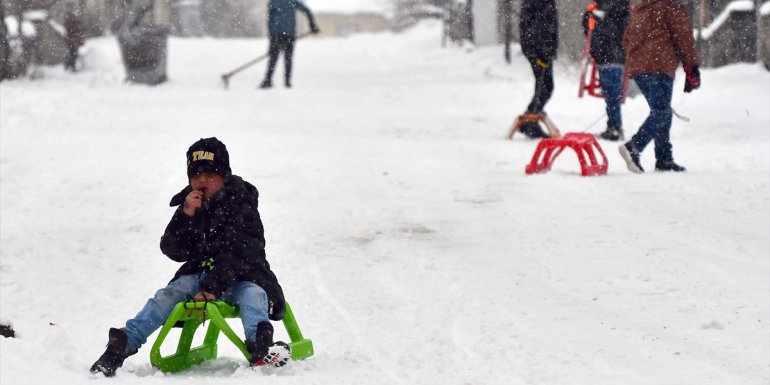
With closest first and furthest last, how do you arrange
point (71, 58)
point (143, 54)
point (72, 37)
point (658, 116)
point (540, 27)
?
1. point (658, 116)
2. point (540, 27)
3. point (143, 54)
4. point (71, 58)
5. point (72, 37)

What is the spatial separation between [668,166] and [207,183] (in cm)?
611

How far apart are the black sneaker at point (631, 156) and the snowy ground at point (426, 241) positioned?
171 millimetres

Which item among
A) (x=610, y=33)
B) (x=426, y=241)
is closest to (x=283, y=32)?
(x=610, y=33)

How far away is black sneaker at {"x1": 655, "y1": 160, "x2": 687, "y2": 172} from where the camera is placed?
407 inches

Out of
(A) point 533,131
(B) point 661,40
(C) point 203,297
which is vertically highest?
(B) point 661,40

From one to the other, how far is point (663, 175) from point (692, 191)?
864 mm

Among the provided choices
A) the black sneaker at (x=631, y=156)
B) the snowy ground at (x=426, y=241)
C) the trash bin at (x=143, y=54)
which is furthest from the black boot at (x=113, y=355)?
the trash bin at (x=143, y=54)

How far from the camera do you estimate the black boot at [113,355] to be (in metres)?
4.68

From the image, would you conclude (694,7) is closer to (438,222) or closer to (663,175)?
(663,175)

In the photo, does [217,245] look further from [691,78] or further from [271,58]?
[271,58]

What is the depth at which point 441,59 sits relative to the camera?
31.6 m

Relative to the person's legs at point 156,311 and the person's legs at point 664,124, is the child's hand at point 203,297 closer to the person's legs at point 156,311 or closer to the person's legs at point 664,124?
the person's legs at point 156,311

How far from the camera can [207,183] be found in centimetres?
535

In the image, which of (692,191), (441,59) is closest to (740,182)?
(692,191)
